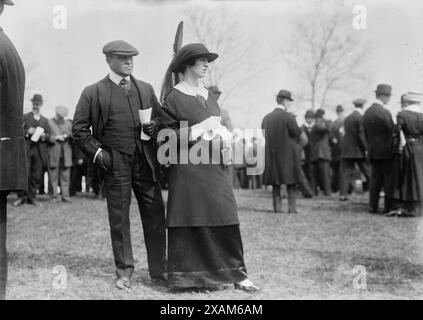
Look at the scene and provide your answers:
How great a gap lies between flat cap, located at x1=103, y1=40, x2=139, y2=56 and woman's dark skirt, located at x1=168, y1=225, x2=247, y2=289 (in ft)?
5.26

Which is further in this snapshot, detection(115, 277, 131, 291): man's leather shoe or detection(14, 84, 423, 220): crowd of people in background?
detection(14, 84, 423, 220): crowd of people in background

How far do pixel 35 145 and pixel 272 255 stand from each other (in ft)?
26.6

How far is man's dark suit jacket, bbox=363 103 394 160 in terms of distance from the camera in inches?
492

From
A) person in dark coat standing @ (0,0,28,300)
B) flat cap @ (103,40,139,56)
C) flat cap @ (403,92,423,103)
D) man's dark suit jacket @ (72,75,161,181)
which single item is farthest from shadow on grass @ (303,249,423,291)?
flat cap @ (403,92,423,103)

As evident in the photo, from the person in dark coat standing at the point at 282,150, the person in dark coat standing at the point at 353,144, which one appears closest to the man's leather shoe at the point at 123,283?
the person in dark coat standing at the point at 282,150

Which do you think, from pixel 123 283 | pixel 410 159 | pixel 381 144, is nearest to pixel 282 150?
pixel 381 144

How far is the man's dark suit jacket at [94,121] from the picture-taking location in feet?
20.1

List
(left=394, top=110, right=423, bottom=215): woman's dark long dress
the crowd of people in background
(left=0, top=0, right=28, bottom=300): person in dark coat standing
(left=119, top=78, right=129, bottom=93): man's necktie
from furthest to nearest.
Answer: the crowd of people in background → (left=394, top=110, right=423, bottom=215): woman's dark long dress → (left=119, top=78, right=129, bottom=93): man's necktie → (left=0, top=0, right=28, bottom=300): person in dark coat standing

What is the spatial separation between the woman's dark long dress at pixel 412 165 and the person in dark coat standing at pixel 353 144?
3.38 metres

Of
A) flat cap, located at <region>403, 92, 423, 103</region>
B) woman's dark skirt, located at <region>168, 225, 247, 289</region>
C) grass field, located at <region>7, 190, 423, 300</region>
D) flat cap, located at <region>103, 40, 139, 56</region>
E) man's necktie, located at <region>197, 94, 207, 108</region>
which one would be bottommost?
grass field, located at <region>7, 190, 423, 300</region>

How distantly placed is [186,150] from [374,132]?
744cm

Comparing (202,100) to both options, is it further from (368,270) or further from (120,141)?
(368,270)

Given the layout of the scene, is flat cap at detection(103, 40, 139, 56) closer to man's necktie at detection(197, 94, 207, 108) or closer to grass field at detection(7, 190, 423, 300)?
man's necktie at detection(197, 94, 207, 108)

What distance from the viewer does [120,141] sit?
616cm
